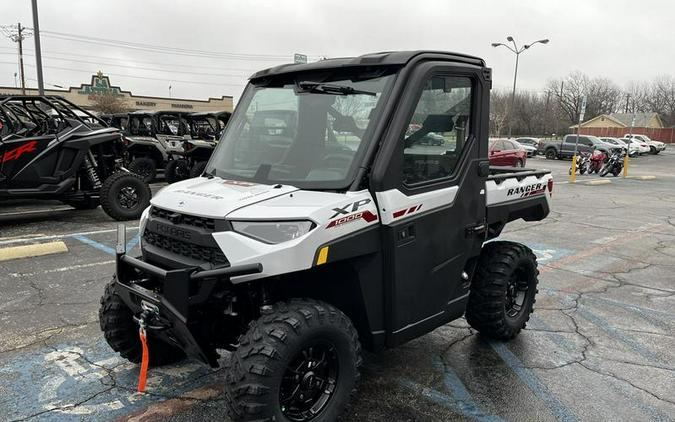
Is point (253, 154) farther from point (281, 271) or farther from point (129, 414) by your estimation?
point (129, 414)

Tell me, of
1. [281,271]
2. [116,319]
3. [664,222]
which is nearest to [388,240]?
[281,271]

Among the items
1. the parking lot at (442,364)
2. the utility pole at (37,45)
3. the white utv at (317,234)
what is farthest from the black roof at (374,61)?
the utility pole at (37,45)

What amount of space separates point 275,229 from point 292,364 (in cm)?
71

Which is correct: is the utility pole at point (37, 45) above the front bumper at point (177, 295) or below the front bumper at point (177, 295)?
above

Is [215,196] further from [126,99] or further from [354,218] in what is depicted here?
[126,99]

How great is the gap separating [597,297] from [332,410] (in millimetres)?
4033

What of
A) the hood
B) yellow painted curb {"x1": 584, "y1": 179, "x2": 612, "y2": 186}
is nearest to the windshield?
the hood

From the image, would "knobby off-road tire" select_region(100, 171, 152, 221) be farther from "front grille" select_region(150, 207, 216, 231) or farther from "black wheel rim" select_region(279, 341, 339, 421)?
"black wheel rim" select_region(279, 341, 339, 421)

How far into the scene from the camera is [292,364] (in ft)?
9.00

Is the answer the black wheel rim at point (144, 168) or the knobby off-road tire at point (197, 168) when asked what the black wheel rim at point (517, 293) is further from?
the black wheel rim at point (144, 168)

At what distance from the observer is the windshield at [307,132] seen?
3.04m

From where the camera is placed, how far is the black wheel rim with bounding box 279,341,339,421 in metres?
2.76

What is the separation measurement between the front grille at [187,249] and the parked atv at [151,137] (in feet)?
39.9

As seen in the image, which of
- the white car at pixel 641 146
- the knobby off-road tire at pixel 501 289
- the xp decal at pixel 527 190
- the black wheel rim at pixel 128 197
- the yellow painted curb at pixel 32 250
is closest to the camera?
the knobby off-road tire at pixel 501 289
